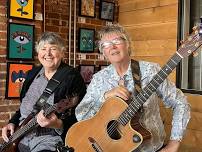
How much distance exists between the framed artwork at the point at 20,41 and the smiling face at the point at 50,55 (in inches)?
29.2

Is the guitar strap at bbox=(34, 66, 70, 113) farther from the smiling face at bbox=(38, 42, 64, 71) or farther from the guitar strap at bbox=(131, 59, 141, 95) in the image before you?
the guitar strap at bbox=(131, 59, 141, 95)

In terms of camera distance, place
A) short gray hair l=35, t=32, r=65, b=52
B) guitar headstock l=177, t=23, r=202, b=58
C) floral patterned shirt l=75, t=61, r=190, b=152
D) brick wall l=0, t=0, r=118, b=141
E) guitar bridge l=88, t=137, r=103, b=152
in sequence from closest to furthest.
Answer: guitar headstock l=177, t=23, r=202, b=58 → floral patterned shirt l=75, t=61, r=190, b=152 → guitar bridge l=88, t=137, r=103, b=152 → short gray hair l=35, t=32, r=65, b=52 → brick wall l=0, t=0, r=118, b=141

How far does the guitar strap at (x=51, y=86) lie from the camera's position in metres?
2.13

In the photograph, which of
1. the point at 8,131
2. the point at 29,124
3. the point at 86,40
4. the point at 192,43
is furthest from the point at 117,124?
the point at 86,40

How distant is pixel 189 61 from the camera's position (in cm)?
297

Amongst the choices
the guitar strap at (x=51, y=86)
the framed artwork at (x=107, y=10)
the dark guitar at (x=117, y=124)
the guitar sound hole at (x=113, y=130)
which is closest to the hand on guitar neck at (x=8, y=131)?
the guitar strap at (x=51, y=86)

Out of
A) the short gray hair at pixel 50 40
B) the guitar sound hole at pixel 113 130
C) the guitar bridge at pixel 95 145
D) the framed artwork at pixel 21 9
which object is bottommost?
the guitar bridge at pixel 95 145

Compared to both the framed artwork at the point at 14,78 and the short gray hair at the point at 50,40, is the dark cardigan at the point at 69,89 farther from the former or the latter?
the framed artwork at the point at 14,78

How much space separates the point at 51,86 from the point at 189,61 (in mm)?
1386

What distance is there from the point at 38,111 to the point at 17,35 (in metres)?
1.05

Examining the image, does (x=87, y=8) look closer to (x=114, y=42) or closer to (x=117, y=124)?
(x=114, y=42)

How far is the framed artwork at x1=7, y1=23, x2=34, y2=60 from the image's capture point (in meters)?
2.89

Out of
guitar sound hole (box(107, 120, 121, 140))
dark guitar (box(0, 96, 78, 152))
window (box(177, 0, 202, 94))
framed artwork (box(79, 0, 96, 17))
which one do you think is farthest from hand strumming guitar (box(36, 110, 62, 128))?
framed artwork (box(79, 0, 96, 17))

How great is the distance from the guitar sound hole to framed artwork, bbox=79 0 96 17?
1.89m
